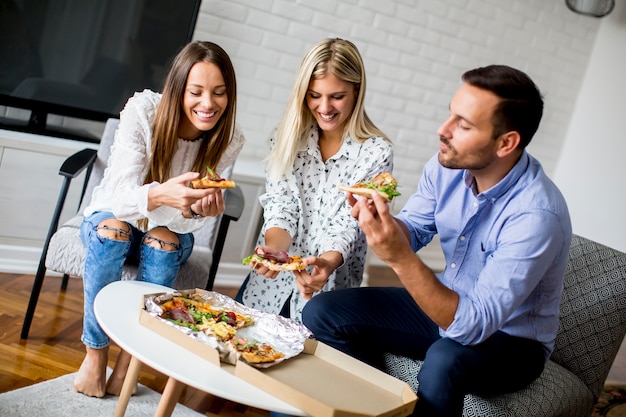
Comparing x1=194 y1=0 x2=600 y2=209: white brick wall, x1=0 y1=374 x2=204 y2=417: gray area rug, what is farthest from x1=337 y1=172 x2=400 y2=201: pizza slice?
x1=194 y1=0 x2=600 y2=209: white brick wall

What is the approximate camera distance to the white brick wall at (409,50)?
12.5 ft

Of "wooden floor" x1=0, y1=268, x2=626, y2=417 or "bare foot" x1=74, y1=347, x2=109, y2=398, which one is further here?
"wooden floor" x1=0, y1=268, x2=626, y2=417

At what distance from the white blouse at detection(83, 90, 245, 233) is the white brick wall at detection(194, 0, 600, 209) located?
1.29m

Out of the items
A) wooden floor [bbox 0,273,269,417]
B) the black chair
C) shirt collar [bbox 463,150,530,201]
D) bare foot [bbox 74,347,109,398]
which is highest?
shirt collar [bbox 463,150,530,201]

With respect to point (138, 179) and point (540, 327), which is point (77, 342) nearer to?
point (138, 179)

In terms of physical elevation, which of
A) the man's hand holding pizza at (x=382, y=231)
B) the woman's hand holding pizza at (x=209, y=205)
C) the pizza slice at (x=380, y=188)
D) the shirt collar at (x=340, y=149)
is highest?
the shirt collar at (x=340, y=149)

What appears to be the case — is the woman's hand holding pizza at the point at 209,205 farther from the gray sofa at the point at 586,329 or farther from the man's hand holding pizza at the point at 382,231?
the gray sofa at the point at 586,329

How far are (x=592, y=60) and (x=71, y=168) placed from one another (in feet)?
13.2

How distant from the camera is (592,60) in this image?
5305 mm

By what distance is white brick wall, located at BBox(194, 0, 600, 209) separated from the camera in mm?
3807

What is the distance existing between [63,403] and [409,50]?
2991 millimetres

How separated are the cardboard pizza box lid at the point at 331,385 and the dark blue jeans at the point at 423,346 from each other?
0.16 meters

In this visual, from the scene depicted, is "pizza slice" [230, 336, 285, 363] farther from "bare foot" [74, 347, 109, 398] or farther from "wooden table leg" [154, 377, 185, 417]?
"bare foot" [74, 347, 109, 398]

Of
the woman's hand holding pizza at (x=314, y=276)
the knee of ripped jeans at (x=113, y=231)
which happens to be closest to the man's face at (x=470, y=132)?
the woman's hand holding pizza at (x=314, y=276)
